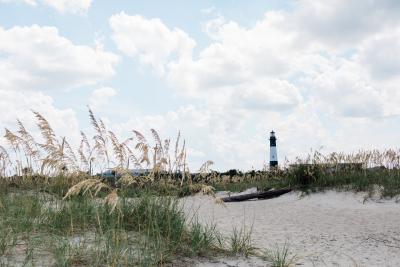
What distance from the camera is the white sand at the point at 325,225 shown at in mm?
6797

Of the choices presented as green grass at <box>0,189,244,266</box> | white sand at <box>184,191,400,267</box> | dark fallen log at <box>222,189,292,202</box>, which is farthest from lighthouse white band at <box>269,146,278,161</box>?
green grass at <box>0,189,244,266</box>

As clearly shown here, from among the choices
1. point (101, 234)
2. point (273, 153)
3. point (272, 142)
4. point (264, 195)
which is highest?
point (272, 142)

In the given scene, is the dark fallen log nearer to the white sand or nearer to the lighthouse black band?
the white sand

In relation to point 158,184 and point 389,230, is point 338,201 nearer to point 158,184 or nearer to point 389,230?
point 389,230

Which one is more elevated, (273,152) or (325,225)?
(273,152)

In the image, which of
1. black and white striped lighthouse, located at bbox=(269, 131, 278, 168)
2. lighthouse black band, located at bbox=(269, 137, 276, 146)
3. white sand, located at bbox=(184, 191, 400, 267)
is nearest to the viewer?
white sand, located at bbox=(184, 191, 400, 267)

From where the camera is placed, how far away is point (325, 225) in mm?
9023

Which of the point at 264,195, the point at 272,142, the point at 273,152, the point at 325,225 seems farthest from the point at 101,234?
the point at 272,142

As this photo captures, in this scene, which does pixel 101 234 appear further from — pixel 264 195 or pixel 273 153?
pixel 273 153

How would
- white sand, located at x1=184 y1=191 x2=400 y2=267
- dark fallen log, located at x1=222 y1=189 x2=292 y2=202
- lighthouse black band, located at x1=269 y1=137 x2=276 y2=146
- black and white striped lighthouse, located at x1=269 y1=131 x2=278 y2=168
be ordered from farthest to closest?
lighthouse black band, located at x1=269 y1=137 x2=276 y2=146, black and white striped lighthouse, located at x1=269 y1=131 x2=278 y2=168, dark fallen log, located at x1=222 y1=189 x2=292 y2=202, white sand, located at x1=184 y1=191 x2=400 y2=267

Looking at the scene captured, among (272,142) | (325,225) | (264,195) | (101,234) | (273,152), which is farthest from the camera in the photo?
(272,142)

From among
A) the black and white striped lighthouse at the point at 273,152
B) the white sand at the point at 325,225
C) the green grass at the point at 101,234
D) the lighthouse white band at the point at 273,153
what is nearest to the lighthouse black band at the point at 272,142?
the black and white striped lighthouse at the point at 273,152

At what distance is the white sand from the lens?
6797mm

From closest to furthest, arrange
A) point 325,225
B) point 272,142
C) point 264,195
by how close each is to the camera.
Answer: point 325,225, point 264,195, point 272,142
